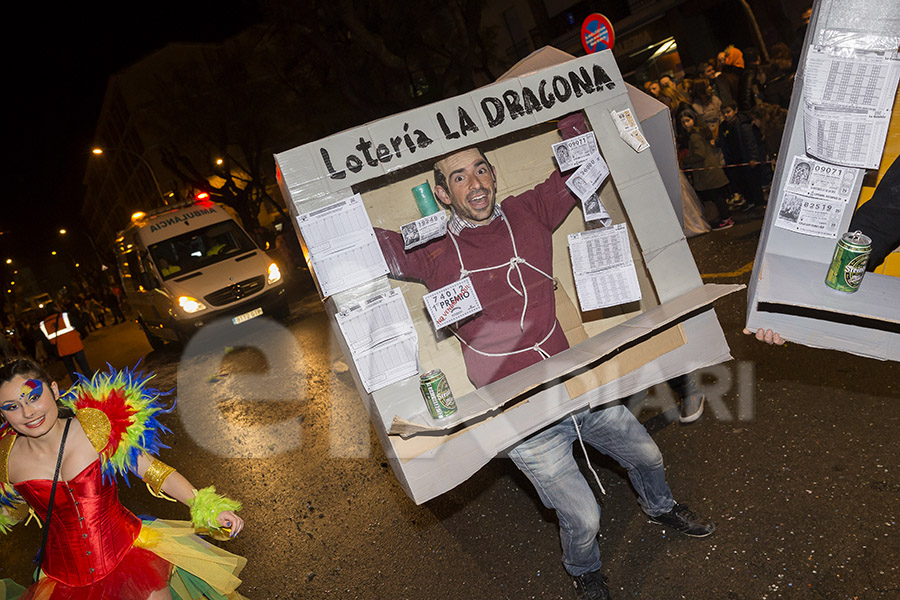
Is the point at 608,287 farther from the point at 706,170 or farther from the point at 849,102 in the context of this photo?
the point at 706,170

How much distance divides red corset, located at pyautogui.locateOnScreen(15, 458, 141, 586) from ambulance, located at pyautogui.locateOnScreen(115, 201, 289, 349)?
334 inches

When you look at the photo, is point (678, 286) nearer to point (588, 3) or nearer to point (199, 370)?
point (199, 370)

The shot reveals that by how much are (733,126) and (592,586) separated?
736cm

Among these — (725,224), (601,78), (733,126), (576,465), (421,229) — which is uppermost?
(601,78)

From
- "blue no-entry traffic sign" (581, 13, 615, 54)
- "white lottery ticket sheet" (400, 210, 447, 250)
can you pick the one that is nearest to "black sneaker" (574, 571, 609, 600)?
"white lottery ticket sheet" (400, 210, 447, 250)

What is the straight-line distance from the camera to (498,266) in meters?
2.96

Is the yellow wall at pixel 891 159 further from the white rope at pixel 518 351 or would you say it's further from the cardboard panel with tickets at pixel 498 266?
the white rope at pixel 518 351

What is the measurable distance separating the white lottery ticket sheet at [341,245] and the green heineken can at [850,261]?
171cm

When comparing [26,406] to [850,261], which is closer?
[850,261]

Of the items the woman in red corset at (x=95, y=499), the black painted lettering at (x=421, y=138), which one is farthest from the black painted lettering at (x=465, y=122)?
the woman in red corset at (x=95, y=499)

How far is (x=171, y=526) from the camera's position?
283 cm

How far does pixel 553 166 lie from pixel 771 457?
2.10 m

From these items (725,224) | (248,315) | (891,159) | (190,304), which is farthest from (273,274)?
(891,159)

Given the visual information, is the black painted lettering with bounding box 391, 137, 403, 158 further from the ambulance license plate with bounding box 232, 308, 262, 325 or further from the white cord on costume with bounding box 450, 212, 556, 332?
the ambulance license plate with bounding box 232, 308, 262, 325
